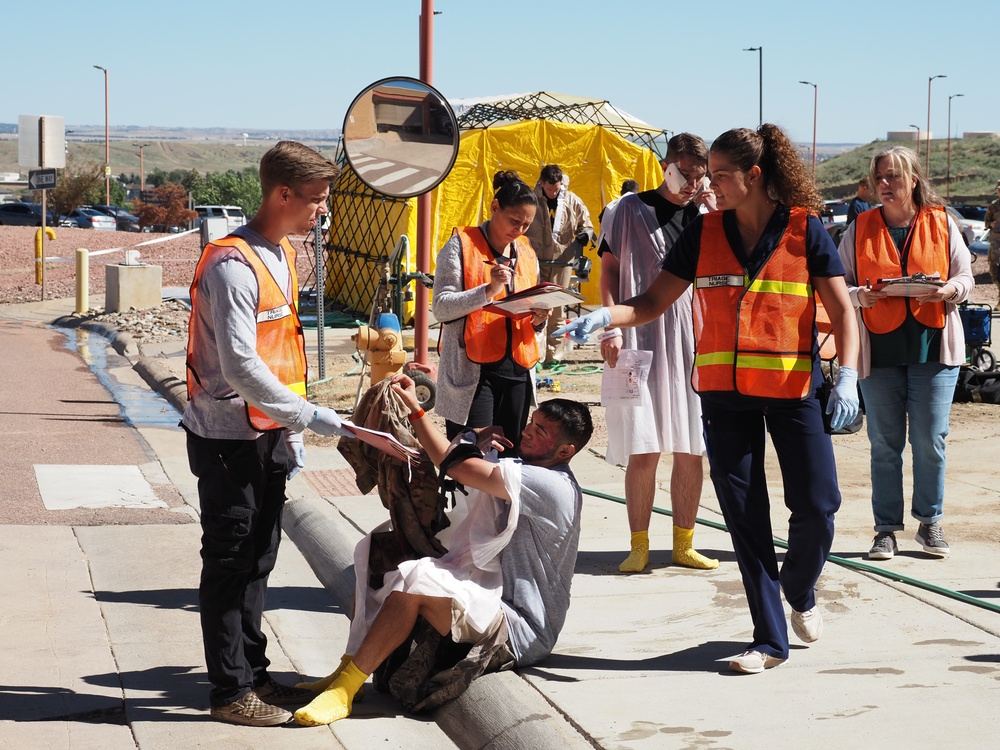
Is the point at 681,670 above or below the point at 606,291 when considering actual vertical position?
below

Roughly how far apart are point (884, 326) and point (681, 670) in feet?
7.36

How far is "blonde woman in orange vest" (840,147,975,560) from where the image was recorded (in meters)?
5.96

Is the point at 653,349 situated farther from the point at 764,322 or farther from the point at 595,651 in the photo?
the point at 595,651

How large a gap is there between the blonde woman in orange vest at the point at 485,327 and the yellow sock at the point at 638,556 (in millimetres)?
725

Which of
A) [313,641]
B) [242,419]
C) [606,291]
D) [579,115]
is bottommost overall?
[313,641]

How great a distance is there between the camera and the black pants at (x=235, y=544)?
4.20 meters

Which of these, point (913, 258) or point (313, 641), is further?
point (913, 258)

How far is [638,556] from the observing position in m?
5.87

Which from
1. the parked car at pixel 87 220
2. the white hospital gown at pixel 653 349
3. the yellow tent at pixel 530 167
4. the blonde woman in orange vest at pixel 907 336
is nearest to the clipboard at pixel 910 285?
the blonde woman in orange vest at pixel 907 336

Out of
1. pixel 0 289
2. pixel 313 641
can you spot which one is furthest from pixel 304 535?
pixel 0 289

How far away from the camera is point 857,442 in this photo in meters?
9.28

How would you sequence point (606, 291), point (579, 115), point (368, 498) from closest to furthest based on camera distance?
point (606, 291) → point (368, 498) → point (579, 115)

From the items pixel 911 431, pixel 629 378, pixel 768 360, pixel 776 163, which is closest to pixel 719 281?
pixel 768 360

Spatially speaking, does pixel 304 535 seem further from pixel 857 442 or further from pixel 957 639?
pixel 857 442
